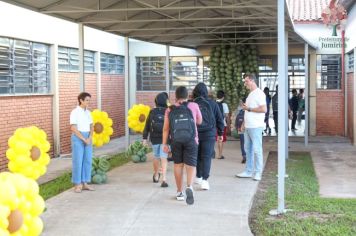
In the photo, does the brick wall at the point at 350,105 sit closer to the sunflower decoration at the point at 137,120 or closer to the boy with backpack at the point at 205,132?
the sunflower decoration at the point at 137,120

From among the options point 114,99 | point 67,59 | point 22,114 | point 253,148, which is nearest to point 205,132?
point 253,148

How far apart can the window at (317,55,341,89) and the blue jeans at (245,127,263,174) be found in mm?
10401

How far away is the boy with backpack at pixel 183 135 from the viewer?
7.57m

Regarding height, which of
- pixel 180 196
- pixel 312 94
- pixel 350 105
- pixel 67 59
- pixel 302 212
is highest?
pixel 67 59

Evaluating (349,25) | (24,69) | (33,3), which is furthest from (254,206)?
(349,25)

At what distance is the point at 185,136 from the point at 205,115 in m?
1.13

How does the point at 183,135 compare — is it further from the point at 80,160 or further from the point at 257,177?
the point at 257,177

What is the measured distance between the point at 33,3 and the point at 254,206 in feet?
17.0

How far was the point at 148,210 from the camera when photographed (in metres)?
7.42

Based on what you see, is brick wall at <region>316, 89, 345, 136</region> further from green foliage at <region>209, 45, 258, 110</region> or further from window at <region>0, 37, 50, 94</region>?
window at <region>0, 37, 50, 94</region>

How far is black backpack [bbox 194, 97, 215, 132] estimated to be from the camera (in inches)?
335

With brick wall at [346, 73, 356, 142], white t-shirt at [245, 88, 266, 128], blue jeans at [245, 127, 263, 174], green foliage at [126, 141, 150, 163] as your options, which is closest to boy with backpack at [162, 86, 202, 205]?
white t-shirt at [245, 88, 266, 128]

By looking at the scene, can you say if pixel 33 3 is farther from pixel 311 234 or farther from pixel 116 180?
pixel 311 234

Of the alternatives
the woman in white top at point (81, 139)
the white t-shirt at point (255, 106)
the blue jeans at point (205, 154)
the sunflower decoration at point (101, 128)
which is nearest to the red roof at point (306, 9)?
the white t-shirt at point (255, 106)
